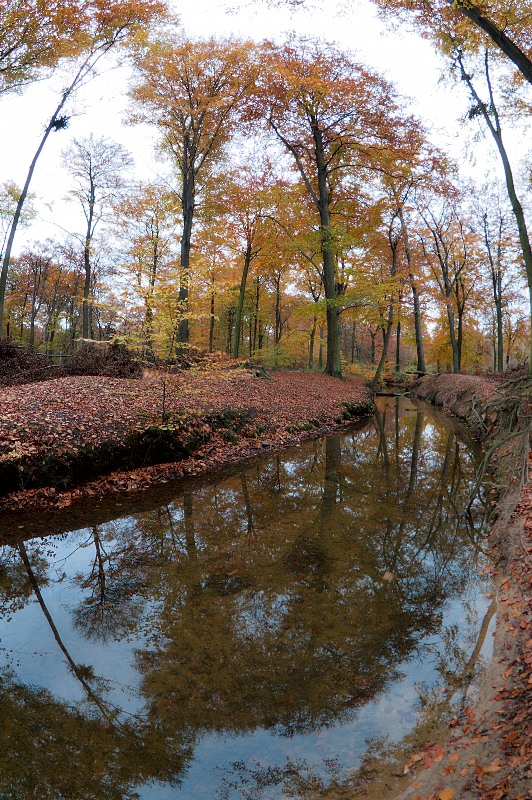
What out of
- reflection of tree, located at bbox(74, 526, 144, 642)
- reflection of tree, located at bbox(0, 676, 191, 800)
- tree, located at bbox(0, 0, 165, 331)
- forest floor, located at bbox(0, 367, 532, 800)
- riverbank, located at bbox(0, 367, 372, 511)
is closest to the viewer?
forest floor, located at bbox(0, 367, 532, 800)

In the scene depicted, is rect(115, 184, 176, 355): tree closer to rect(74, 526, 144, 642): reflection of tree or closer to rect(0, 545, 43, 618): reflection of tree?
rect(0, 545, 43, 618): reflection of tree

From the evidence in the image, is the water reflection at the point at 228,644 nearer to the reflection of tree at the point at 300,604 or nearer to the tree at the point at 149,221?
the reflection of tree at the point at 300,604

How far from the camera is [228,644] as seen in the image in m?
3.30

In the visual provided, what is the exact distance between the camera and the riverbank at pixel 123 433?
240 inches

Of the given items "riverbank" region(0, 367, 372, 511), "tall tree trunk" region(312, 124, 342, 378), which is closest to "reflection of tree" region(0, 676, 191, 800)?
"riverbank" region(0, 367, 372, 511)

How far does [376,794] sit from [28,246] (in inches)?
1347

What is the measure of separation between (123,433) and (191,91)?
41.4 feet

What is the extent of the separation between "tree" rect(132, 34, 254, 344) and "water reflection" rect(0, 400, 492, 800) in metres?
9.49

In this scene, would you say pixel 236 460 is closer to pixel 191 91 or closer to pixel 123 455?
pixel 123 455

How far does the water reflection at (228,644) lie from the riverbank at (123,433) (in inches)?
49.4

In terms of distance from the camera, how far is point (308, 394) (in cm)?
1383

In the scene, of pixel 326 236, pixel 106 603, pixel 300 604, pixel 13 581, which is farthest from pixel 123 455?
pixel 326 236

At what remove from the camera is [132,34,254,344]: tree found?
13336 millimetres

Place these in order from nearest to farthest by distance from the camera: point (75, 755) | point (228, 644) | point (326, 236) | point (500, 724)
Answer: point (500, 724) → point (75, 755) → point (228, 644) → point (326, 236)
